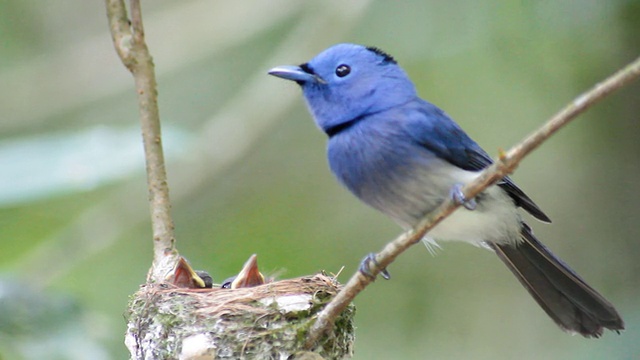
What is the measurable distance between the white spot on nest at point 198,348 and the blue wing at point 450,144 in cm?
109

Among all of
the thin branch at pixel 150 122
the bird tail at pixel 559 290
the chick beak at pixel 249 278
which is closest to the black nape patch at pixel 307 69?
the thin branch at pixel 150 122

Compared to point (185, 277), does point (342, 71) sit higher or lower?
higher

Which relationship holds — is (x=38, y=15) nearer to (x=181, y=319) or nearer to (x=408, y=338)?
(x=408, y=338)

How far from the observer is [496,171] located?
2418 millimetres

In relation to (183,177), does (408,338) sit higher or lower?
lower

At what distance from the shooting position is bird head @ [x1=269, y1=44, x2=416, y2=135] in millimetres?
3742

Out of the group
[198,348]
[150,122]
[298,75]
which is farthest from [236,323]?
[298,75]

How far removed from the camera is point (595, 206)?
5570 mm

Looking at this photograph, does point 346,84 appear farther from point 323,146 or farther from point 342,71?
point 323,146

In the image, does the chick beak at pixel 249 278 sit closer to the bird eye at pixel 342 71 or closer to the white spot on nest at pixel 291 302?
the white spot on nest at pixel 291 302

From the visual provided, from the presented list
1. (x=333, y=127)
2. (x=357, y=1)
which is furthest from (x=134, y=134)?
(x=357, y=1)

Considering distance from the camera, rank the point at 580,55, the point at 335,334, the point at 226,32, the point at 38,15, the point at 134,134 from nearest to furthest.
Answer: the point at 335,334 < the point at 134,134 < the point at 580,55 < the point at 226,32 < the point at 38,15

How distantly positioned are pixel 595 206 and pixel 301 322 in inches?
112

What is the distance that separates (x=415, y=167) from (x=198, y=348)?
1.03 meters
